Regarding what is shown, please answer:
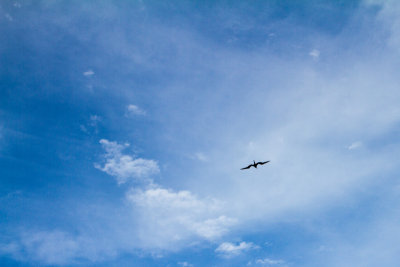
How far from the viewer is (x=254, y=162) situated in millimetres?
72062
